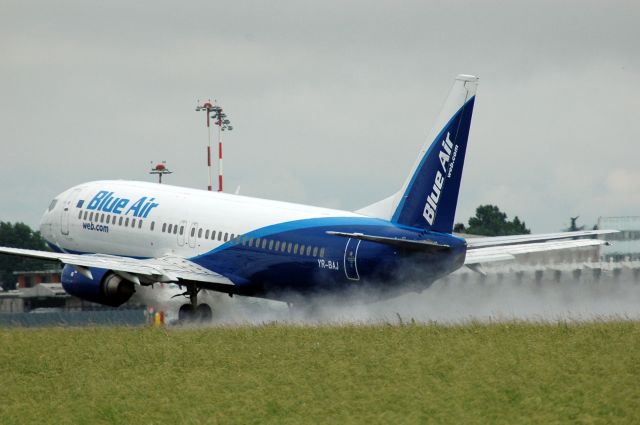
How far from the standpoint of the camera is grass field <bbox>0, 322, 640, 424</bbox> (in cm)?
2372

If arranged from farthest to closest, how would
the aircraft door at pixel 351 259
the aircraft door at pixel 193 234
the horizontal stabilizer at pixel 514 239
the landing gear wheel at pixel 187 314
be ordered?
the aircraft door at pixel 193 234 → the landing gear wheel at pixel 187 314 → the horizontal stabilizer at pixel 514 239 → the aircraft door at pixel 351 259

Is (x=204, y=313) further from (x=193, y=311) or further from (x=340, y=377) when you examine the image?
(x=340, y=377)

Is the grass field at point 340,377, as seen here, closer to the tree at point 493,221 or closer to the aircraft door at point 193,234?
the aircraft door at point 193,234

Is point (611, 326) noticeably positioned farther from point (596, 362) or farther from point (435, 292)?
point (435, 292)

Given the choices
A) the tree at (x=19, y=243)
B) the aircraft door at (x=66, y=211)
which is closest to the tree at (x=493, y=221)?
the tree at (x=19, y=243)

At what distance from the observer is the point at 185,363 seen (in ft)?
99.0

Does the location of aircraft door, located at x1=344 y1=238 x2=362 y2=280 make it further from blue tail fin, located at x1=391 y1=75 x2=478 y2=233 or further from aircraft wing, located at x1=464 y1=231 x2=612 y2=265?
aircraft wing, located at x1=464 y1=231 x2=612 y2=265

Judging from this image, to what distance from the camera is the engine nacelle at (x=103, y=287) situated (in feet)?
150

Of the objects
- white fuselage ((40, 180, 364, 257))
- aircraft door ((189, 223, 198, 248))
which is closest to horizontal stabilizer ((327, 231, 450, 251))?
white fuselage ((40, 180, 364, 257))

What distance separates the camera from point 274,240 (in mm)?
44344

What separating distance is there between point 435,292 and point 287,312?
21.1 ft

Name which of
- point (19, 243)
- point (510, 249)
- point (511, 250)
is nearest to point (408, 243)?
point (511, 250)

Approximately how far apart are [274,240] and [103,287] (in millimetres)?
6420

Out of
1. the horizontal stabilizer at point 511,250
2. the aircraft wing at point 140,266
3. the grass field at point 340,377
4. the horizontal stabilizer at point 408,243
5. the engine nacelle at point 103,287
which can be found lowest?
the grass field at point 340,377
